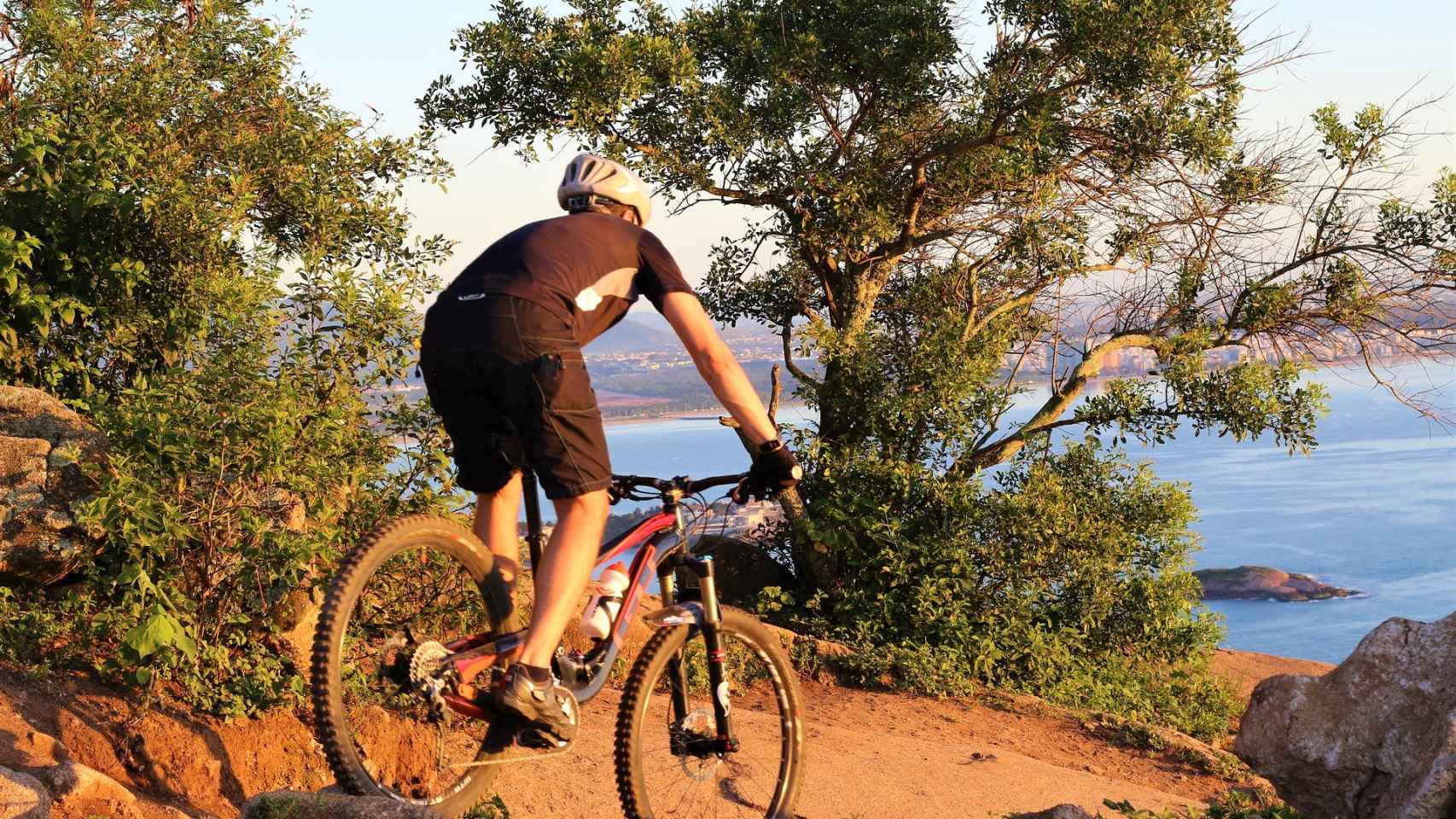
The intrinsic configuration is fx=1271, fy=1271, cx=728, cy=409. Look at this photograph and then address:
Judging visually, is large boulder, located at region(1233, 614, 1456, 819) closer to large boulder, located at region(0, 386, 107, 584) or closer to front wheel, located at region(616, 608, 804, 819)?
front wheel, located at region(616, 608, 804, 819)

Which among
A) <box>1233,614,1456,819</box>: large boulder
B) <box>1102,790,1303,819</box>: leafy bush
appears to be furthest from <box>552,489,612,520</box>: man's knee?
<box>1233,614,1456,819</box>: large boulder

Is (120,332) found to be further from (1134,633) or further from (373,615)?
(1134,633)

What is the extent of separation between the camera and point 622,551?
4.13m

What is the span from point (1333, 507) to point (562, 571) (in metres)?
34.3

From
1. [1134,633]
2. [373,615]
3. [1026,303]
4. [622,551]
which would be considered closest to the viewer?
[622,551]

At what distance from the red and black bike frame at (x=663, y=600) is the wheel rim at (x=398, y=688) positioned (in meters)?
0.30

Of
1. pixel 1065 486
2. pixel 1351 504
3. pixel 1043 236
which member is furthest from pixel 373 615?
pixel 1351 504

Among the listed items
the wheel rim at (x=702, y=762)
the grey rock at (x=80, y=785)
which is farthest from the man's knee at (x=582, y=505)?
the grey rock at (x=80, y=785)

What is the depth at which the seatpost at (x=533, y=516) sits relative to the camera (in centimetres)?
392

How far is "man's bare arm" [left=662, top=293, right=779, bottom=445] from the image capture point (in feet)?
12.7

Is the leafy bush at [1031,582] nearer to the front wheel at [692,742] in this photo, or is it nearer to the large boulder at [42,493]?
the front wheel at [692,742]

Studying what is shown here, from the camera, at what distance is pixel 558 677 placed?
3.91m

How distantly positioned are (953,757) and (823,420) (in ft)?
14.8

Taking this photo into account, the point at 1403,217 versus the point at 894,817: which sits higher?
the point at 1403,217
